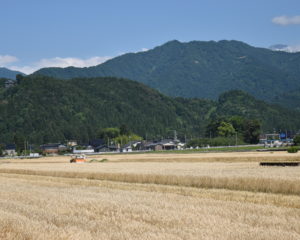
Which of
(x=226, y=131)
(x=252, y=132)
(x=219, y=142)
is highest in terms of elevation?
(x=226, y=131)

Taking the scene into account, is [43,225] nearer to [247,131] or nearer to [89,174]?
[89,174]

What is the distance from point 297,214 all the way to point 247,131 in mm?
165416

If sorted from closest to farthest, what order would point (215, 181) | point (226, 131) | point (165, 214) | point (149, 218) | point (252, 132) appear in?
point (149, 218) < point (165, 214) < point (215, 181) < point (252, 132) < point (226, 131)

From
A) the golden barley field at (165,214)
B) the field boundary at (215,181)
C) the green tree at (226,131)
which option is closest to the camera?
the golden barley field at (165,214)

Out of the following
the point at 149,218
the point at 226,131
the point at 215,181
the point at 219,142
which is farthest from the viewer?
the point at 226,131

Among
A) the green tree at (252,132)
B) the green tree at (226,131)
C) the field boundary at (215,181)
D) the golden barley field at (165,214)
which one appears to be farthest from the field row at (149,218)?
the green tree at (226,131)

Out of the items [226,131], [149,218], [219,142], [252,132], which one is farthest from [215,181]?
[226,131]

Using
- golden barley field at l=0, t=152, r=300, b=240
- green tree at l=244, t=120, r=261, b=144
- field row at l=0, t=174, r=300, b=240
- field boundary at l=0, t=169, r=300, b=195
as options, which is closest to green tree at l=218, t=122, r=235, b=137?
green tree at l=244, t=120, r=261, b=144

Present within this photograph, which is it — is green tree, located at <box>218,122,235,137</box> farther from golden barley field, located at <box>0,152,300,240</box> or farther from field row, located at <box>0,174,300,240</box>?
field row, located at <box>0,174,300,240</box>

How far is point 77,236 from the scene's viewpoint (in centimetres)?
1249

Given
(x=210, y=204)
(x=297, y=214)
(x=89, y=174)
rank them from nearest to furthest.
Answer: (x=297, y=214), (x=210, y=204), (x=89, y=174)

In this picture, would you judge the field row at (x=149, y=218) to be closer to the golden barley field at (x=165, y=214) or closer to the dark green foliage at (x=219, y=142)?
the golden barley field at (x=165, y=214)

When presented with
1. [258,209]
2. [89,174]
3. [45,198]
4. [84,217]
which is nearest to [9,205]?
[45,198]

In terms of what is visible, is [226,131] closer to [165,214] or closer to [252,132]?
[252,132]
